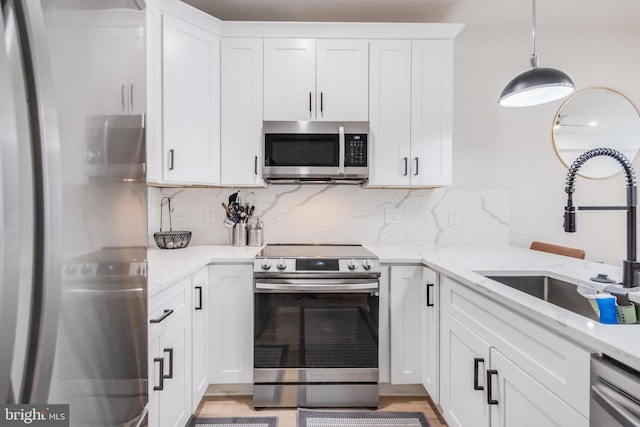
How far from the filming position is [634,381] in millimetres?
658

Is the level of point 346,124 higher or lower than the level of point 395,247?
higher

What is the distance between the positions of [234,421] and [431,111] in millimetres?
2270

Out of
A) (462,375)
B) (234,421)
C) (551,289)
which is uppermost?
(551,289)

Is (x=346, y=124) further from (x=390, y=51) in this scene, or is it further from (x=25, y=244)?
(x=25, y=244)

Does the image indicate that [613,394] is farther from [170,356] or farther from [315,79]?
[315,79]

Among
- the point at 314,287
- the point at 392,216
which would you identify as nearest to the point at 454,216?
the point at 392,216

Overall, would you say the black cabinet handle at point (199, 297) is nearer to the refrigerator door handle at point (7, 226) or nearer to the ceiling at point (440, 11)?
the refrigerator door handle at point (7, 226)

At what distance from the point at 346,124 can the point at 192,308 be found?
1431 millimetres

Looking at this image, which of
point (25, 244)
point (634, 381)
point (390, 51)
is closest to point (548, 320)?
point (634, 381)

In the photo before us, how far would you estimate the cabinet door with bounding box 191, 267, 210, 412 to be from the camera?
167 cm

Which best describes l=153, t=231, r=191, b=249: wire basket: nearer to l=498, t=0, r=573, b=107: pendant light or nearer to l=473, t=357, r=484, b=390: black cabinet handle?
l=473, t=357, r=484, b=390: black cabinet handle

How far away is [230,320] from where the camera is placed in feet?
6.21

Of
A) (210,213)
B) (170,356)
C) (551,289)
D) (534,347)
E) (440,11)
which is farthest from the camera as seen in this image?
(210,213)

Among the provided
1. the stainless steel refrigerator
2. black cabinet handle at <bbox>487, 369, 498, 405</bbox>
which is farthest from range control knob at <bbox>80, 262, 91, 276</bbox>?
black cabinet handle at <bbox>487, 369, 498, 405</bbox>
